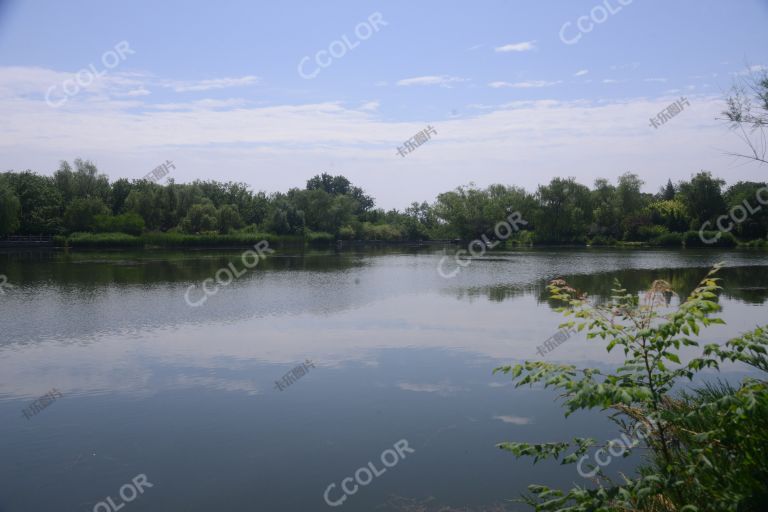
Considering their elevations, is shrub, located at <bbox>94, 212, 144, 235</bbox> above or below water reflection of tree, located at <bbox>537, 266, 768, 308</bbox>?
above

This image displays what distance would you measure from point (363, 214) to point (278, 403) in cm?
7271

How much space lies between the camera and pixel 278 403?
868 centimetres

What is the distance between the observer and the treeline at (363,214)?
56.8m

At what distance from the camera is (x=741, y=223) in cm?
5753

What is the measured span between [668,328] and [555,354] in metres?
8.31

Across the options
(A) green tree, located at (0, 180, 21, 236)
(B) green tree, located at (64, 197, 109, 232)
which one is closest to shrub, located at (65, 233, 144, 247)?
(B) green tree, located at (64, 197, 109, 232)

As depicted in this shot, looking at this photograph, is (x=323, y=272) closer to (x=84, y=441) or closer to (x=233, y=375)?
(x=233, y=375)

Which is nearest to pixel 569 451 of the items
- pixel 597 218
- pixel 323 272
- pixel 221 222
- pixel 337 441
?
pixel 337 441

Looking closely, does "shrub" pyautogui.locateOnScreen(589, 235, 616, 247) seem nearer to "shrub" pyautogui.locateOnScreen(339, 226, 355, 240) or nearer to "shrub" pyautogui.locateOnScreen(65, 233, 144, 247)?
"shrub" pyautogui.locateOnScreen(339, 226, 355, 240)

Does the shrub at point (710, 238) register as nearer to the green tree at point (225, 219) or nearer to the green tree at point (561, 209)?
the green tree at point (561, 209)

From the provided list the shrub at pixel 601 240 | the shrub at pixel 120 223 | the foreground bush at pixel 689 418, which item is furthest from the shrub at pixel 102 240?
the foreground bush at pixel 689 418

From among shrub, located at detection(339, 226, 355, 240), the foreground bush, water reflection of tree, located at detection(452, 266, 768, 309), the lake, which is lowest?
the lake

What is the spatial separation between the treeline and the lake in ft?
140

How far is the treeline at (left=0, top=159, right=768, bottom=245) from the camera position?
56.8m
